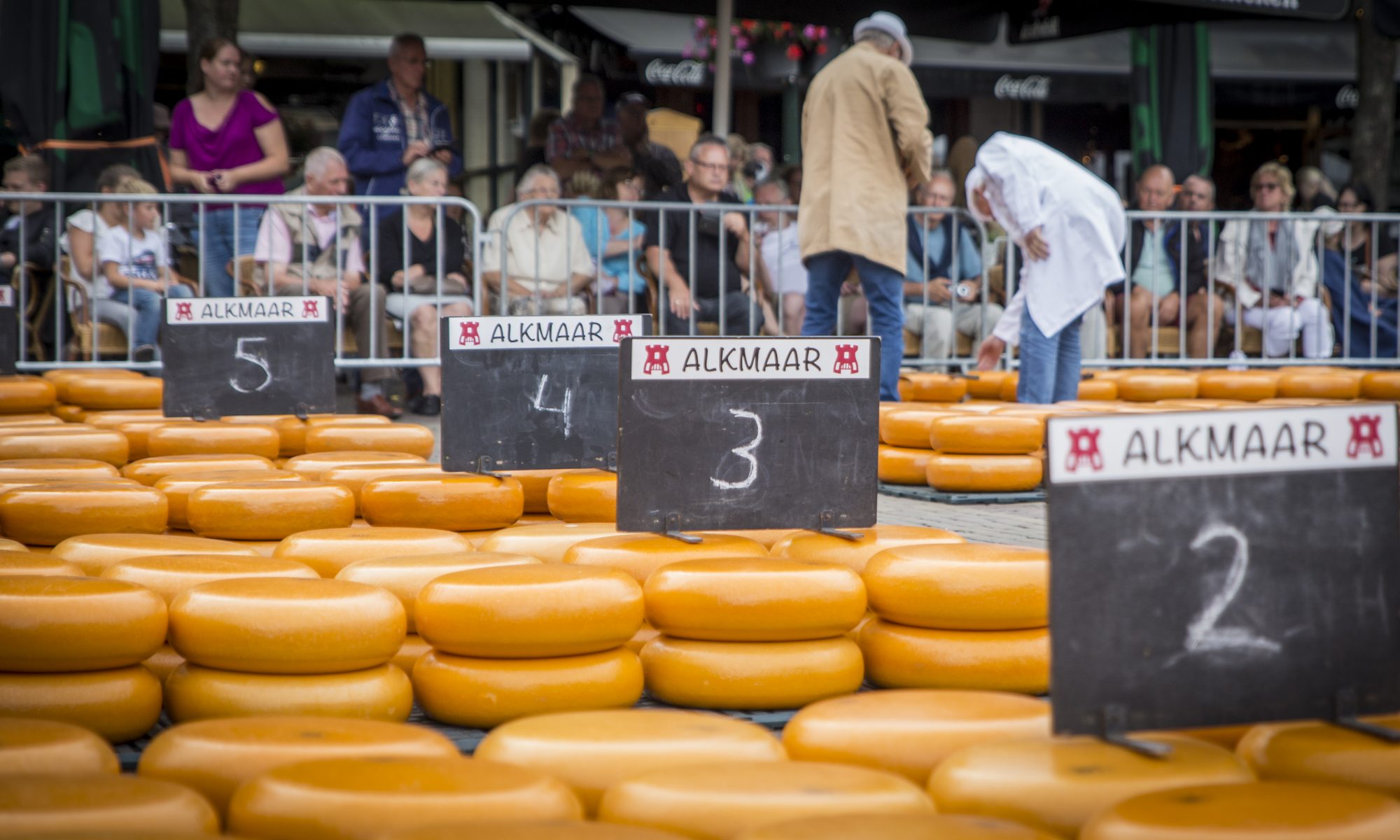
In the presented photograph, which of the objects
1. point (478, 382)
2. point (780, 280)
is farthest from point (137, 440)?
point (780, 280)

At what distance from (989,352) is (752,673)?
4.09 metres

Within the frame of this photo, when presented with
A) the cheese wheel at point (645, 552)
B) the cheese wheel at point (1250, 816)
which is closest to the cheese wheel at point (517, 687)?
the cheese wheel at point (645, 552)

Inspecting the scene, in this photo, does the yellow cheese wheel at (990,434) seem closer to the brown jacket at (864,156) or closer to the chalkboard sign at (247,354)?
the brown jacket at (864,156)

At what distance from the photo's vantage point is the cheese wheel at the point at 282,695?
1.97 metres

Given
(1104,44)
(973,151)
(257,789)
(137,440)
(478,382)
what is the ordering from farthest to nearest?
1. (1104,44)
2. (973,151)
3. (137,440)
4. (478,382)
5. (257,789)

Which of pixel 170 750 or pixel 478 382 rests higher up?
pixel 478 382

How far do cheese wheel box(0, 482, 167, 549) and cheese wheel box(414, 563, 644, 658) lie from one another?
93cm

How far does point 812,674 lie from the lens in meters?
2.18

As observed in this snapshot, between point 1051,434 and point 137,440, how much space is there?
2893 mm

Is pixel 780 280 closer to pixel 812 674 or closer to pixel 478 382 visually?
pixel 478 382

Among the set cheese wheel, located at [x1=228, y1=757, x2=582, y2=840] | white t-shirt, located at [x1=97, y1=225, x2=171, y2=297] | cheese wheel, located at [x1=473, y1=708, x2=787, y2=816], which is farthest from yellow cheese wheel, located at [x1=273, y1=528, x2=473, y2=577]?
white t-shirt, located at [x1=97, y1=225, x2=171, y2=297]

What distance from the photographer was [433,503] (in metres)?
2.94

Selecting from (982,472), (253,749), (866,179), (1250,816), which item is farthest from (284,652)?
(866,179)

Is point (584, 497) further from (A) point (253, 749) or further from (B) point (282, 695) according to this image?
(A) point (253, 749)
